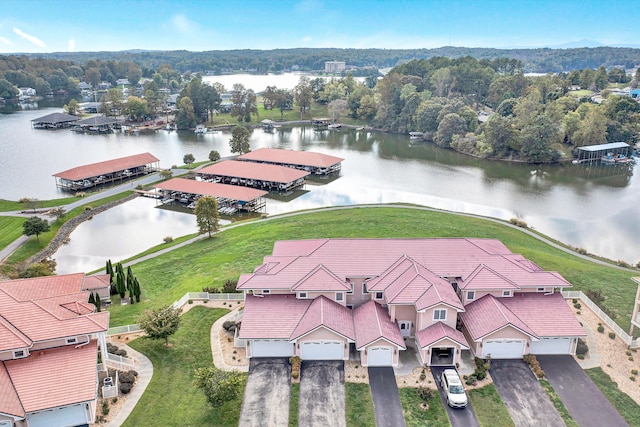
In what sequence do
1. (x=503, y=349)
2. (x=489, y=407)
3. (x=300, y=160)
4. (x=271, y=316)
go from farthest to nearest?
(x=300, y=160)
(x=271, y=316)
(x=503, y=349)
(x=489, y=407)

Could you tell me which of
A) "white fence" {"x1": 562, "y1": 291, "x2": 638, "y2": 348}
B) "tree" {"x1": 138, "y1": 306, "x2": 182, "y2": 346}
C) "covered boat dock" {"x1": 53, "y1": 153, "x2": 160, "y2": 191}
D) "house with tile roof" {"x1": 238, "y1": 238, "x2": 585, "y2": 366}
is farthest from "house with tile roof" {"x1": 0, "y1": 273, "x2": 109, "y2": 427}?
"covered boat dock" {"x1": 53, "y1": 153, "x2": 160, "y2": 191}

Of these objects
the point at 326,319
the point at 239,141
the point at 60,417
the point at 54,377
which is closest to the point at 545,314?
the point at 326,319

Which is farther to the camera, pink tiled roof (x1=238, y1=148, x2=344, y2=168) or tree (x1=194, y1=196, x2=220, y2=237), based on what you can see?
A: pink tiled roof (x1=238, y1=148, x2=344, y2=168)

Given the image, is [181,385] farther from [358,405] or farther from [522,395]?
[522,395]

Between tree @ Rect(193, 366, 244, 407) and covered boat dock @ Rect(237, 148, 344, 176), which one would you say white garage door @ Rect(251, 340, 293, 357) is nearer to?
tree @ Rect(193, 366, 244, 407)

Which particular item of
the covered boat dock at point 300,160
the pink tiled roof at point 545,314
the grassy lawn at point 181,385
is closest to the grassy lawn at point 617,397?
the pink tiled roof at point 545,314
